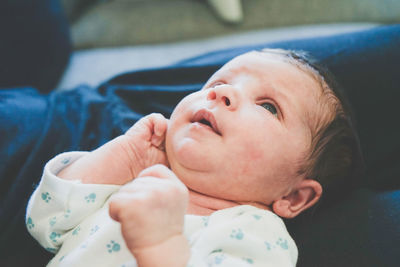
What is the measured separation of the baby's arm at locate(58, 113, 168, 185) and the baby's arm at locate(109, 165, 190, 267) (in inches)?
8.2

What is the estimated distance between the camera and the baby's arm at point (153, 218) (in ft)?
1.71

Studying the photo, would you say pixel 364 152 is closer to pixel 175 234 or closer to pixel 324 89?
pixel 324 89

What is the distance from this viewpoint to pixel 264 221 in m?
0.70

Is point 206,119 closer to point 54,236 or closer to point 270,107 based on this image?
point 270,107

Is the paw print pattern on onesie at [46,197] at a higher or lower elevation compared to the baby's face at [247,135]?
lower

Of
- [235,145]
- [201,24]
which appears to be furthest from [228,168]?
[201,24]

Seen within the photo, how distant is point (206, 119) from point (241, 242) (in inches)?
9.5

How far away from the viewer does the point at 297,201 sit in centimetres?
78

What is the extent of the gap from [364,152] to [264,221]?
0.43 meters

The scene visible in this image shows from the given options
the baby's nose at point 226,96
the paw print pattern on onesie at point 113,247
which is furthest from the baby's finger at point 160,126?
the paw print pattern on onesie at point 113,247

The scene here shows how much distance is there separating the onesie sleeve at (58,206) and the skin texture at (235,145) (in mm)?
29

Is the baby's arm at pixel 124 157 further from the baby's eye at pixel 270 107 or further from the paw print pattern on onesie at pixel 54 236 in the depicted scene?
the baby's eye at pixel 270 107

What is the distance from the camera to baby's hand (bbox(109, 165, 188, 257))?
0.52 meters

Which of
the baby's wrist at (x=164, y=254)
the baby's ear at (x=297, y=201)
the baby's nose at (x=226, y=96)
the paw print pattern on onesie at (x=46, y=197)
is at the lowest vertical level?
the baby's ear at (x=297, y=201)
